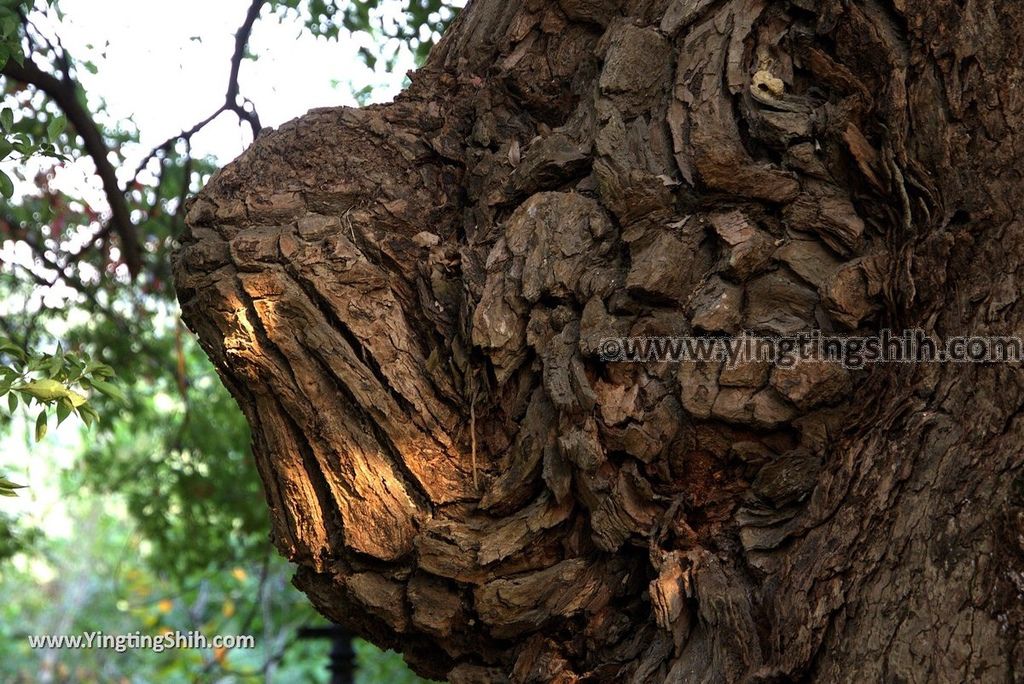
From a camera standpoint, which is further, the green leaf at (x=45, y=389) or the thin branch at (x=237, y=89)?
the thin branch at (x=237, y=89)

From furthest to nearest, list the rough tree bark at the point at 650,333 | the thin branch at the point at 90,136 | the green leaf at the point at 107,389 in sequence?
1. the thin branch at the point at 90,136
2. the green leaf at the point at 107,389
3. the rough tree bark at the point at 650,333

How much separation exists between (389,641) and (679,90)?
5.80 feet

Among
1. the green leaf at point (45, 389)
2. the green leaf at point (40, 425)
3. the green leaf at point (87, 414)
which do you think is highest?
Answer: the green leaf at point (45, 389)

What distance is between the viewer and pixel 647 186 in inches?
95.9

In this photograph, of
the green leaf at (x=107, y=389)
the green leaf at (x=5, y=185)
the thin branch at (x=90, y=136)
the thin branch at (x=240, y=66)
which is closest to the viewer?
the green leaf at (x=107, y=389)

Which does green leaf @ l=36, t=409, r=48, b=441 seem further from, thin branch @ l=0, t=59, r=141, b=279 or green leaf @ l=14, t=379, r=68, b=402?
thin branch @ l=0, t=59, r=141, b=279

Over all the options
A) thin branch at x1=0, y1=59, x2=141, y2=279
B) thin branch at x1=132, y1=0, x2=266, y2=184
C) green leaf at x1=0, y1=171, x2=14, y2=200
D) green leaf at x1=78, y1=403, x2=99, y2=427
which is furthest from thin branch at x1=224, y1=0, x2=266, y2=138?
green leaf at x1=78, y1=403, x2=99, y2=427

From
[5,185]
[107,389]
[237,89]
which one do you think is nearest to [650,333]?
[107,389]

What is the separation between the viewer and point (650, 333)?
7.64 ft

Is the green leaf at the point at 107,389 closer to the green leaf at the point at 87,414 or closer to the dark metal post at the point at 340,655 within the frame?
the green leaf at the point at 87,414

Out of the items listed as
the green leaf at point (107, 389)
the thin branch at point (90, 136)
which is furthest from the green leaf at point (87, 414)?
the thin branch at point (90, 136)

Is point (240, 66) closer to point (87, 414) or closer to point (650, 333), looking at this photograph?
point (87, 414)

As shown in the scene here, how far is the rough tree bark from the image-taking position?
1958mm

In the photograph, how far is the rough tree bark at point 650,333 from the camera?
77.1 inches
